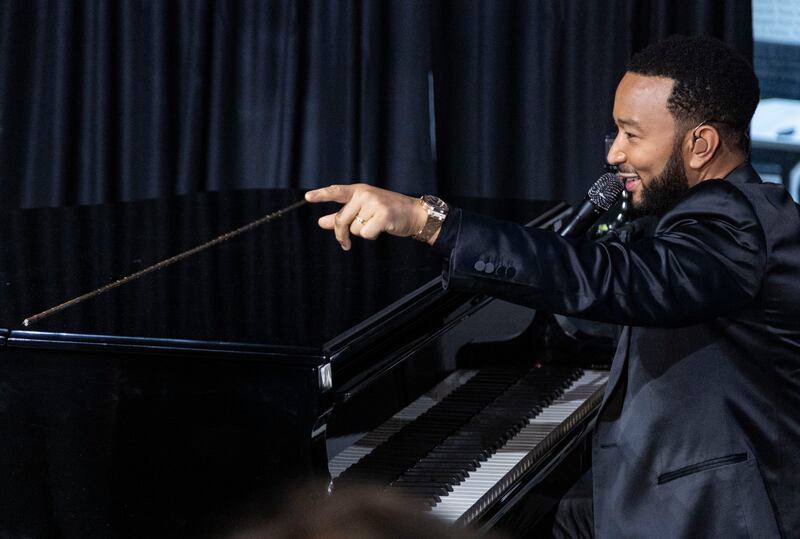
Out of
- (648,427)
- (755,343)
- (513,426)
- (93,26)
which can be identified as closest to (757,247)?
(755,343)

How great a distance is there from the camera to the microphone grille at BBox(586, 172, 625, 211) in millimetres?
2270

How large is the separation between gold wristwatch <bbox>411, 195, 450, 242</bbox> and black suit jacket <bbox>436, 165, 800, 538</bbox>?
0.05 feet

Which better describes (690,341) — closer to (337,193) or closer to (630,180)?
(630,180)

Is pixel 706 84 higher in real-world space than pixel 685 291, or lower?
higher

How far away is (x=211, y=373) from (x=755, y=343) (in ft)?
2.83

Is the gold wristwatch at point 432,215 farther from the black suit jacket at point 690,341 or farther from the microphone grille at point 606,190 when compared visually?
the microphone grille at point 606,190

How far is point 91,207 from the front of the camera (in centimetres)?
325

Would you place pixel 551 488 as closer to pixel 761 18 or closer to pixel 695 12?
pixel 695 12

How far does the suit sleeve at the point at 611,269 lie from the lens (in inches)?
62.1

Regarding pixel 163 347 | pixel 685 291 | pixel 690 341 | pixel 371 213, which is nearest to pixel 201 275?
pixel 163 347

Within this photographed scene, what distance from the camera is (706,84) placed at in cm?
182

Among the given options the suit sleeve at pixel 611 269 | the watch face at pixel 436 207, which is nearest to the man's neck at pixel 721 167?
the suit sleeve at pixel 611 269

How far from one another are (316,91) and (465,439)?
2.68 meters

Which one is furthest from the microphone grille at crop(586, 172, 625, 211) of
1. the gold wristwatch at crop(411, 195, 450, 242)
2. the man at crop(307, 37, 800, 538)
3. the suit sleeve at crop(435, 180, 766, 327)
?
the gold wristwatch at crop(411, 195, 450, 242)
